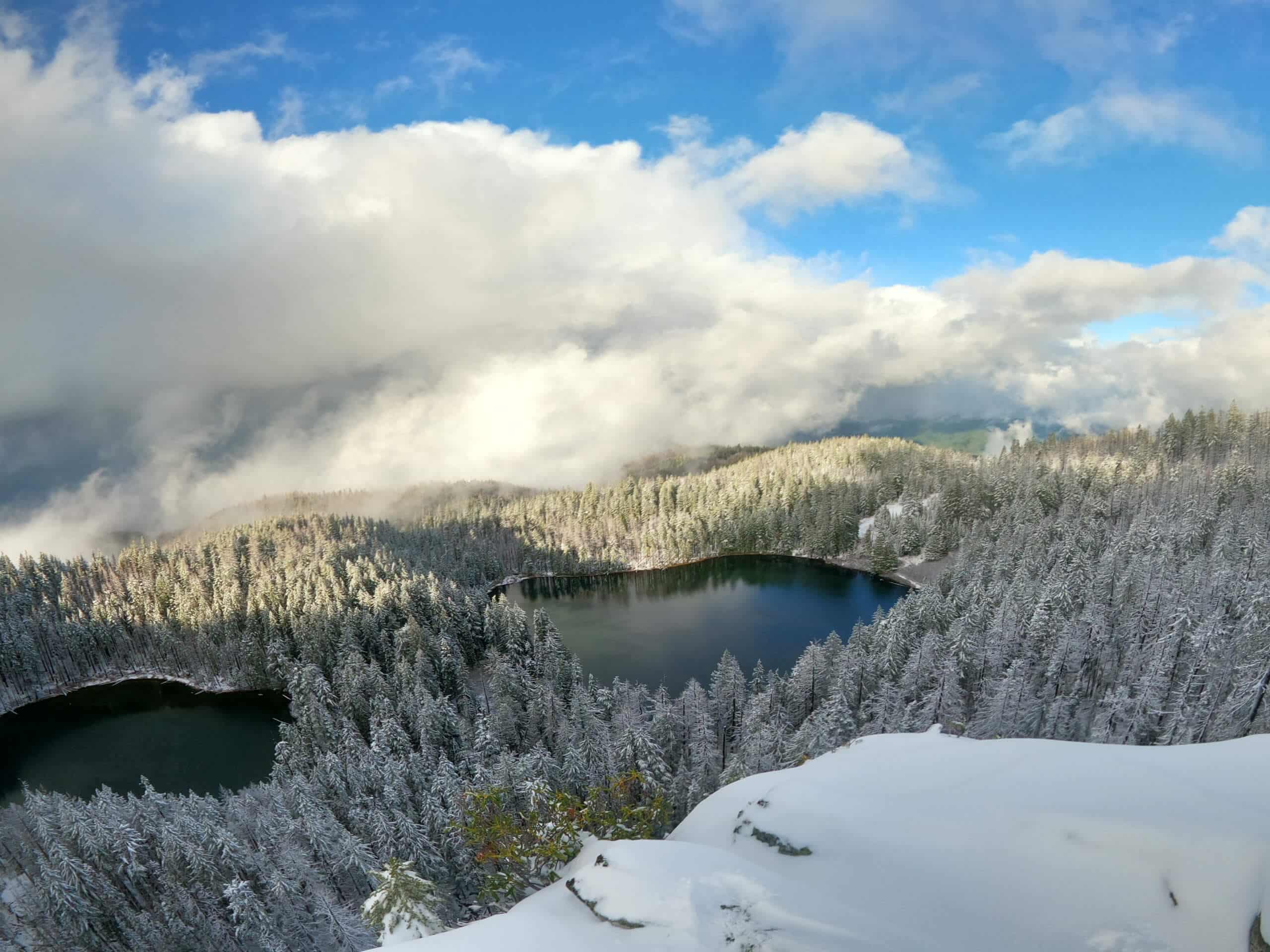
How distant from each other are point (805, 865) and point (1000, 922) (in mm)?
4365

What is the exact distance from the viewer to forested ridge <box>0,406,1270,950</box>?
128 feet

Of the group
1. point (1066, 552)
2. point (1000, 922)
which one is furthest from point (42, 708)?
point (1066, 552)

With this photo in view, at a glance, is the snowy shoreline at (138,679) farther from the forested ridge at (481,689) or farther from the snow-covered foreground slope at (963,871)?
the snow-covered foreground slope at (963,871)

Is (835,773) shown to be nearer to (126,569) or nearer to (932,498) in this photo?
(932,498)

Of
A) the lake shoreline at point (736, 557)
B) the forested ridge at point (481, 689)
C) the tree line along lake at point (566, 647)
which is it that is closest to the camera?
the forested ridge at point (481, 689)

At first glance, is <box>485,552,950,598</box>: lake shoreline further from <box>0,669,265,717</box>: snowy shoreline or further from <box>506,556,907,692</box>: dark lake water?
<box>0,669,265,717</box>: snowy shoreline

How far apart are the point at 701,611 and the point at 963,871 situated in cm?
11011

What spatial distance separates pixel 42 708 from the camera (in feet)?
334

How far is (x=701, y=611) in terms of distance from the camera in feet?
399

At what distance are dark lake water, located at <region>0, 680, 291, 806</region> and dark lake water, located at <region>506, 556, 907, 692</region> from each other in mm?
49650

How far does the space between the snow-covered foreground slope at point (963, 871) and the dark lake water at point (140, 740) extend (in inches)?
2908

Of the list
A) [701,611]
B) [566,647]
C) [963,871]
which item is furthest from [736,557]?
[963,871]

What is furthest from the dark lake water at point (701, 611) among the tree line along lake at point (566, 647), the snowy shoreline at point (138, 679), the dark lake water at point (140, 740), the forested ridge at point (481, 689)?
the snowy shoreline at point (138, 679)

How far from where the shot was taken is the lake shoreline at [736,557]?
457 ft
